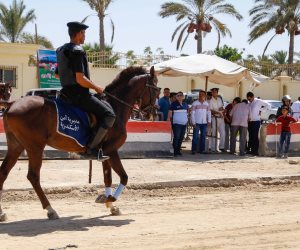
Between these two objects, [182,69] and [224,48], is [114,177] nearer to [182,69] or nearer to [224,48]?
[182,69]

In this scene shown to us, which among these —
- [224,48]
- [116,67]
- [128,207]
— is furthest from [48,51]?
[224,48]

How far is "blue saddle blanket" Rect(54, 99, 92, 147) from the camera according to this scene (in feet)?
30.7

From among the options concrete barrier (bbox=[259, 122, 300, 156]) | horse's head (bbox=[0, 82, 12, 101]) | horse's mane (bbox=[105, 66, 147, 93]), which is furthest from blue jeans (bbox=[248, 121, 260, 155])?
horse's mane (bbox=[105, 66, 147, 93])

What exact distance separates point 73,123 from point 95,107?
1.28ft

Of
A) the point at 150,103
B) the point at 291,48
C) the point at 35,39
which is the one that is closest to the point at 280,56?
the point at 291,48

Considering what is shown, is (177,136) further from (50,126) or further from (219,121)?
(50,126)

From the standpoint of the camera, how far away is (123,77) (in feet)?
34.2

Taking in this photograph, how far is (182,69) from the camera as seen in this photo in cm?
1953

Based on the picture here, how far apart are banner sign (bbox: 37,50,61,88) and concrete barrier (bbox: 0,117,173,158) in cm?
1350

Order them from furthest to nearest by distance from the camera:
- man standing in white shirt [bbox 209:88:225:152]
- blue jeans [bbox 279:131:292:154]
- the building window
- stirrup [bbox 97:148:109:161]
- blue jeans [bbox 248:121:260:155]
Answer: the building window → man standing in white shirt [bbox 209:88:225:152] → blue jeans [bbox 248:121:260:155] → blue jeans [bbox 279:131:292:154] → stirrup [bbox 97:148:109:161]

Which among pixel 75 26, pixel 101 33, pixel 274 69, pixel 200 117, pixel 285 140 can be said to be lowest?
pixel 285 140

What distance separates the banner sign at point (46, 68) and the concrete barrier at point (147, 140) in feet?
44.3

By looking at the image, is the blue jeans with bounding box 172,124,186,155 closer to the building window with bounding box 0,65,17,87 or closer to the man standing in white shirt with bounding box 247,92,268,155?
the man standing in white shirt with bounding box 247,92,268,155

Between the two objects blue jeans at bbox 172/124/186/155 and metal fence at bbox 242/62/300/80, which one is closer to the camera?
blue jeans at bbox 172/124/186/155
